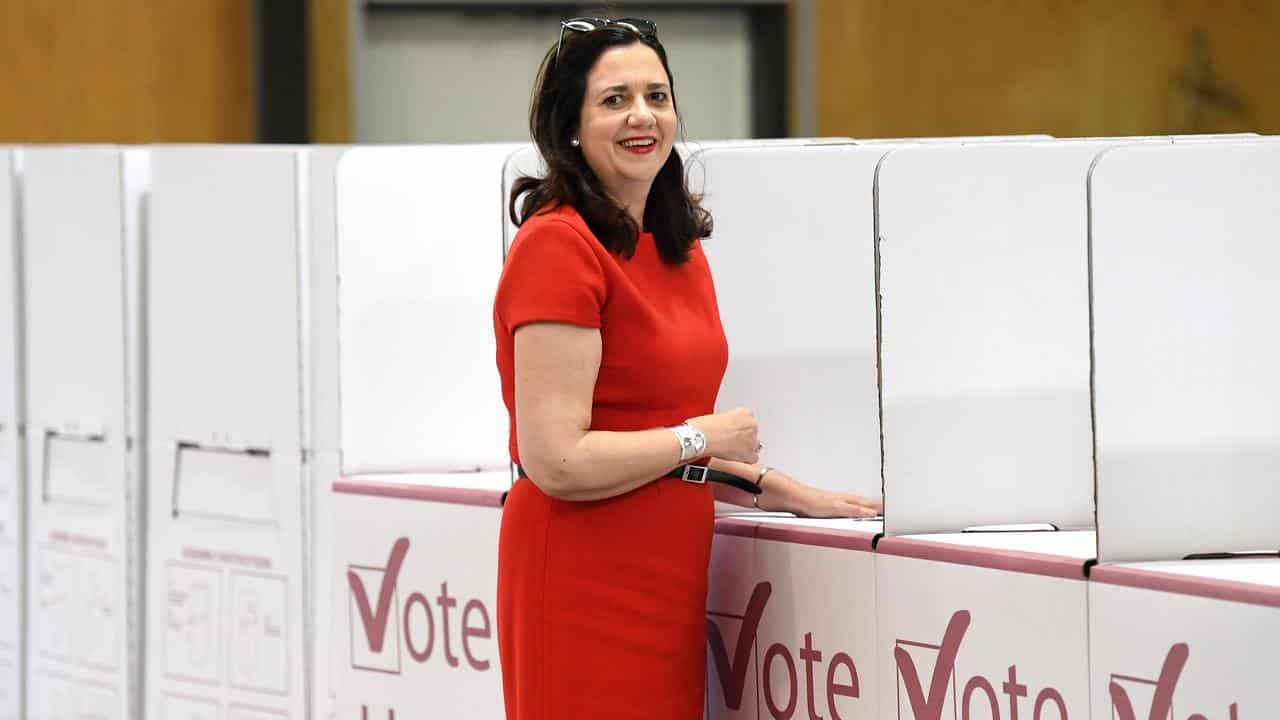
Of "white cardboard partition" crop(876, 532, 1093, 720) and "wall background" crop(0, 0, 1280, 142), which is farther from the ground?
"wall background" crop(0, 0, 1280, 142)

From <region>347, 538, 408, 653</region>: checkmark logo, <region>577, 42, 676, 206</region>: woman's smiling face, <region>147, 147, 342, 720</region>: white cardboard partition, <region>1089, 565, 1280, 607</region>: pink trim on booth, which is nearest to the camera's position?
<region>1089, 565, 1280, 607</region>: pink trim on booth

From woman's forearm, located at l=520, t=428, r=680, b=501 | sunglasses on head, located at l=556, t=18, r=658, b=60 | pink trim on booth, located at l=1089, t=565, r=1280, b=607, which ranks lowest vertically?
pink trim on booth, located at l=1089, t=565, r=1280, b=607

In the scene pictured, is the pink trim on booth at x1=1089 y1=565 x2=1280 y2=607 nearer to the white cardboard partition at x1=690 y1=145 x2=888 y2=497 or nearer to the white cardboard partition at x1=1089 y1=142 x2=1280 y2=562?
the white cardboard partition at x1=1089 y1=142 x2=1280 y2=562

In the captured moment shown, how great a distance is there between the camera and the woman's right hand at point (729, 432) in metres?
1.79

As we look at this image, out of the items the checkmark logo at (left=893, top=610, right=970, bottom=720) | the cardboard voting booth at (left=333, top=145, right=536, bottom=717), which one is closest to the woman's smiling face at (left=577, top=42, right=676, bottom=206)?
the checkmark logo at (left=893, top=610, right=970, bottom=720)

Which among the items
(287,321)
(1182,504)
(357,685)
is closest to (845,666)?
(1182,504)

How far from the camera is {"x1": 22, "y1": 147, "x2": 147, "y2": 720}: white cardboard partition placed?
136 inches

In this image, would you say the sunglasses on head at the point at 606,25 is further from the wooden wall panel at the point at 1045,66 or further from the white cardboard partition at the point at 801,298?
the wooden wall panel at the point at 1045,66

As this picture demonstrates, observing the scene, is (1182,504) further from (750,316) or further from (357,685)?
(357,685)

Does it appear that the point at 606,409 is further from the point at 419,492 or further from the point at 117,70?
the point at 117,70

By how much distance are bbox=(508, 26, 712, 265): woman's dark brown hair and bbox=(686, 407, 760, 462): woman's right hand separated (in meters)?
0.19

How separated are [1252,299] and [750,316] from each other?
686 mm

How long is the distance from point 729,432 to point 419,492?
2.90ft

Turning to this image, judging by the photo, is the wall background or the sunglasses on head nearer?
the sunglasses on head
